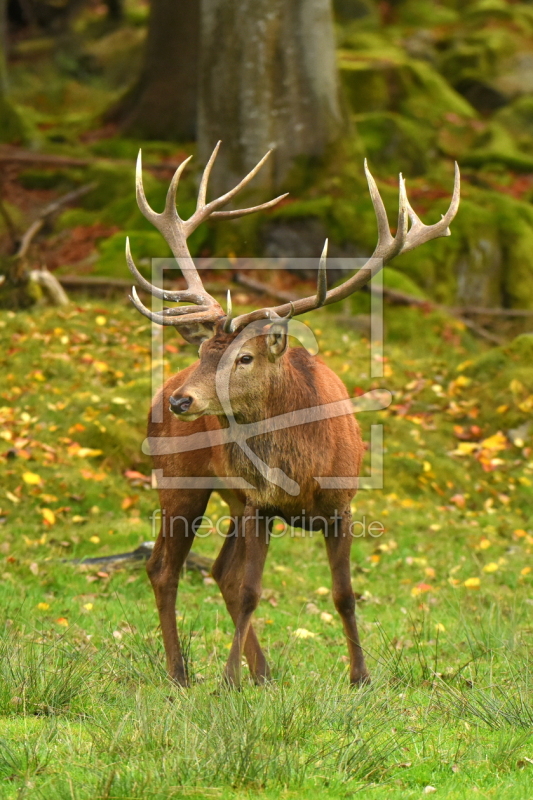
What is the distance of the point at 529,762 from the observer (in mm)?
4477

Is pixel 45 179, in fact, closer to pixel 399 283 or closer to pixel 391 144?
pixel 391 144

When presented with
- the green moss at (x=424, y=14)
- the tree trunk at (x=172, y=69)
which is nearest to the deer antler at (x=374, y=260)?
the tree trunk at (x=172, y=69)

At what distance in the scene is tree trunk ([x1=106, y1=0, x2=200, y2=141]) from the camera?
18500 mm

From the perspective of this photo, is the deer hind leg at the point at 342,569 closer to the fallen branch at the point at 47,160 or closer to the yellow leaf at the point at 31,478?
the yellow leaf at the point at 31,478

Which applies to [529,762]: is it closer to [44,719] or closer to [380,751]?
[380,751]

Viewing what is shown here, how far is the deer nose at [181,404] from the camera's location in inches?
219

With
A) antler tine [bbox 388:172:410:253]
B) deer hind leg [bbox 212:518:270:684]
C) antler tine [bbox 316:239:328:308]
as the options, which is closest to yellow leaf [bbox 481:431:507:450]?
deer hind leg [bbox 212:518:270:684]

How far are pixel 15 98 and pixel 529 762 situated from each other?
79.2 feet

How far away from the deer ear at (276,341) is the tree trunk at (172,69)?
1347 centimetres

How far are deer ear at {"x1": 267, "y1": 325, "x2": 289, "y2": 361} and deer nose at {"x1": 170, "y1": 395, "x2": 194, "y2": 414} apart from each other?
62 centimetres

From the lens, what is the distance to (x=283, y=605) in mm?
7715

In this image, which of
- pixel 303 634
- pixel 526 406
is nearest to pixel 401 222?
pixel 303 634

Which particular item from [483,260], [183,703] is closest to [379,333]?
[483,260]

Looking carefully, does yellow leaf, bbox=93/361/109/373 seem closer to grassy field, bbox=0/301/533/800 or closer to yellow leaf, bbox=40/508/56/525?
grassy field, bbox=0/301/533/800
